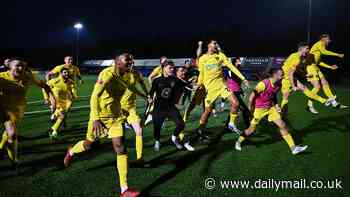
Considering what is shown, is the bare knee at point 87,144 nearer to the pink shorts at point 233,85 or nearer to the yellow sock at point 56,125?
the yellow sock at point 56,125

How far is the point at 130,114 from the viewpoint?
730cm

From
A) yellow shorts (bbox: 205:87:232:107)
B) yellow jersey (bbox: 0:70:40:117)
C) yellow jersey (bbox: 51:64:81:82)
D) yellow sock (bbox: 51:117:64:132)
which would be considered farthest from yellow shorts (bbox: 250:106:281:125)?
yellow jersey (bbox: 51:64:81:82)

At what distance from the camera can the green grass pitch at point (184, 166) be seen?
529 centimetres

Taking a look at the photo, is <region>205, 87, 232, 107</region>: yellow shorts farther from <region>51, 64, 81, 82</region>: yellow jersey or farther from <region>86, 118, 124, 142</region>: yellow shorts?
<region>51, 64, 81, 82</region>: yellow jersey

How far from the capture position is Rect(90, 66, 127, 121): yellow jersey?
16.5ft

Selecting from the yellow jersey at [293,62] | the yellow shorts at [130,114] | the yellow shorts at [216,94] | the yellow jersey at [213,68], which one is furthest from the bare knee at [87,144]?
the yellow jersey at [293,62]

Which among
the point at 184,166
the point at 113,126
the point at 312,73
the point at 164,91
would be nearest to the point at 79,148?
the point at 113,126

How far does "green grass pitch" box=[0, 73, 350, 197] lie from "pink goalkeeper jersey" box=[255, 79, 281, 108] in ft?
3.52

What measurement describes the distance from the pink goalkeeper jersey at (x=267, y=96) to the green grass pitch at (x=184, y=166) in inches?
42.2

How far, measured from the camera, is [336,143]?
319 inches

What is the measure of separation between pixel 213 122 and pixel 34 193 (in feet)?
22.8

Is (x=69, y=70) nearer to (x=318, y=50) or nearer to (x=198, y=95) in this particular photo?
(x=198, y=95)

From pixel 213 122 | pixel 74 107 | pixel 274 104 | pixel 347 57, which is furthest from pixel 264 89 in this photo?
pixel 347 57

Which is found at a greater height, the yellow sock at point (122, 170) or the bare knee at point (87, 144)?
the bare knee at point (87, 144)
